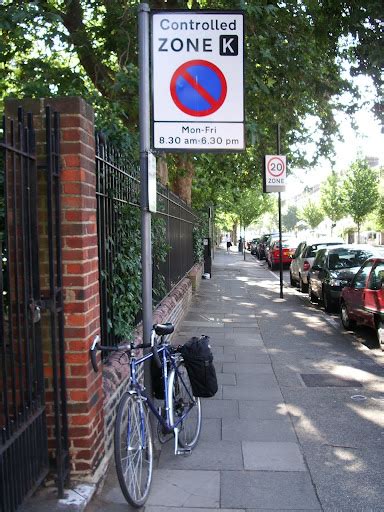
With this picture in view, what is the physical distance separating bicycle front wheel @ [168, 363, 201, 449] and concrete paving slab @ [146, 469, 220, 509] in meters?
0.36

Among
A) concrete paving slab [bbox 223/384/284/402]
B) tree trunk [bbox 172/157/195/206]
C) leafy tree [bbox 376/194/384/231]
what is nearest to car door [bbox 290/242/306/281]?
tree trunk [bbox 172/157/195/206]

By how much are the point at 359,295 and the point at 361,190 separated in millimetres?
44323

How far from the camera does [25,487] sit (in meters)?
2.96

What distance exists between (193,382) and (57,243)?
1.59 m

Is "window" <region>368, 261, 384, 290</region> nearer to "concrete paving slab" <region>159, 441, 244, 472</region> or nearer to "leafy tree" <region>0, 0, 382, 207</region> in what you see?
"leafy tree" <region>0, 0, 382, 207</region>

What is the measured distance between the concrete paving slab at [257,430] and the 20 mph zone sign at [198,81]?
2445 mm

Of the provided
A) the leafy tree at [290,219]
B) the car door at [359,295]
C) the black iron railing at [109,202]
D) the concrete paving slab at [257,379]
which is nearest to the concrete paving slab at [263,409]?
the concrete paving slab at [257,379]

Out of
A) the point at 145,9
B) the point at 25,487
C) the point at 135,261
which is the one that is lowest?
the point at 25,487

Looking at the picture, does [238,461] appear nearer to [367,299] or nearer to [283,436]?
[283,436]

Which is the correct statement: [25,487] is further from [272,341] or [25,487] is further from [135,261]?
[272,341]

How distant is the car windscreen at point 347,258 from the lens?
40.5ft

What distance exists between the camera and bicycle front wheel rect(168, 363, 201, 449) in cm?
412

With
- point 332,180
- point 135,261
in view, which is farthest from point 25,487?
point 332,180

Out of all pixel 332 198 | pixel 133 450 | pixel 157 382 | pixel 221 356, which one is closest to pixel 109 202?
pixel 157 382
